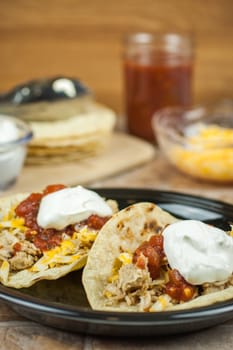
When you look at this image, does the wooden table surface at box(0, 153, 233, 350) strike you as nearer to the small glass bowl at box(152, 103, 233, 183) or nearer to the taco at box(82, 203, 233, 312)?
the taco at box(82, 203, 233, 312)

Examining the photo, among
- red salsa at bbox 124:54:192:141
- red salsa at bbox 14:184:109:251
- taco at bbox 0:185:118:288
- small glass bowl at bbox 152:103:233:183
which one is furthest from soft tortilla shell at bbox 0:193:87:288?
red salsa at bbox 124:54:192:141

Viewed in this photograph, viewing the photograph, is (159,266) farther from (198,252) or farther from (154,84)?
(154,84)

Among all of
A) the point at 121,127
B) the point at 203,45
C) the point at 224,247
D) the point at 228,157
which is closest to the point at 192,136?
the point at 228,157

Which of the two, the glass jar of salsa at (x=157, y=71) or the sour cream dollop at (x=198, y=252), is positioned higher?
the sour cream dollop at (x=198, y=252)

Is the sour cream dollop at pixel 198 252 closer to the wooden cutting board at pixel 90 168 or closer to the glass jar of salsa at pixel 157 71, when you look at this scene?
the wooden cutting board at pixel 90 168

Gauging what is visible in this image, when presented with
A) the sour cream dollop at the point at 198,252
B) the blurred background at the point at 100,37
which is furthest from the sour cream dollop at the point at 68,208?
the blurred background at the point at 100,37

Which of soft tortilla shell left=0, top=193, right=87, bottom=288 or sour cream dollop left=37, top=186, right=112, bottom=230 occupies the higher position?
sour cream dollop left=37, top=186, right=112, bottom=230

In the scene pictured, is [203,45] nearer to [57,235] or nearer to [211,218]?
[211,218]
